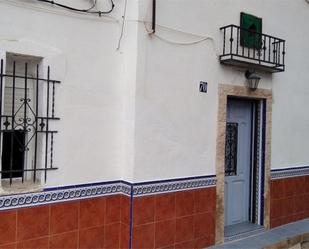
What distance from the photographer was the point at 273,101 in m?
5.77

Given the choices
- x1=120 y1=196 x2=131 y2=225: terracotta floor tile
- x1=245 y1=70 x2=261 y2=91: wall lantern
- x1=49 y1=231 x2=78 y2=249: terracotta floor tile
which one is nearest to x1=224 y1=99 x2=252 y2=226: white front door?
x1=245 y1=70 x2=261 y2=91: wall lantern

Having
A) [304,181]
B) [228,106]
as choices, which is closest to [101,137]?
[228,106]

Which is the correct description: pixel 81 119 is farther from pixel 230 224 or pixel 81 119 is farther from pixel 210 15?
pixel 230 224

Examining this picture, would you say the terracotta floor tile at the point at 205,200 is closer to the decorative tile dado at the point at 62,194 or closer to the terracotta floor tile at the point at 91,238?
the decorative tile dado at the point at 62,194

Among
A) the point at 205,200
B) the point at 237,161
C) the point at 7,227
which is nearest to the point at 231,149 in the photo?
the point at 237,161

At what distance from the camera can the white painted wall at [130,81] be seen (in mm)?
3743

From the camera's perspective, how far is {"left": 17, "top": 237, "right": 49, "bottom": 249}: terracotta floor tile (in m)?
3.54

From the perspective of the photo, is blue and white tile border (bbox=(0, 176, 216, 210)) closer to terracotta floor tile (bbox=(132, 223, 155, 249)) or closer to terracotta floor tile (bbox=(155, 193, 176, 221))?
terracotta floor tile (bbox=(155, 193, 176, 221))

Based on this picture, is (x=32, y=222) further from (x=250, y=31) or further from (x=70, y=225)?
(x=250, y=31)

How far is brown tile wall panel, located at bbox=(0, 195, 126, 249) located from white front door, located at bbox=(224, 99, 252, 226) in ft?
6.28

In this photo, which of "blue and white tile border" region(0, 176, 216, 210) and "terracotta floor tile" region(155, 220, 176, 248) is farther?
"terracotta floor tile" region(155, 220, 176, 248)

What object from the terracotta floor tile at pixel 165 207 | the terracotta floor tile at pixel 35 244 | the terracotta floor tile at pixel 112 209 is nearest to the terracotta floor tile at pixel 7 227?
the terracotta floor tile at pixel 35 244

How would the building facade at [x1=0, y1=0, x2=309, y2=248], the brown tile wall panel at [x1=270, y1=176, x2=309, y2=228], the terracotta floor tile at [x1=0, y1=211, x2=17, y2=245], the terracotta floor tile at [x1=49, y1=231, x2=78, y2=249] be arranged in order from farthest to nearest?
the brown tile wall panel at [x1=270, y1=176, x2=309, y2=228] → the terracotta floor tile at [x1=49, y1=231, x2=78, y2=249] → the building facade at [x1=0, y1=0, x2=309, y2=248] → the terracotta floor tile at [x1=0, y1=211, x2=17, y2=245]

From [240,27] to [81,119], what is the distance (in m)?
2.54
